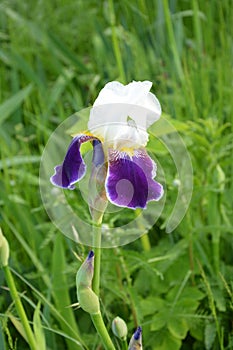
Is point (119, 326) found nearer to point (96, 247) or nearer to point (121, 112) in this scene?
point (96, 247)

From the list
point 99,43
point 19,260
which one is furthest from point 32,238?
point 99,43

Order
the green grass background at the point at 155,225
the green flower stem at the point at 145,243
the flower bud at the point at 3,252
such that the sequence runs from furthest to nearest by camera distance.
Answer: the green flower stem at the point at 145,243, the green grass background at the point at 155,225, the flower bud at the point at 3,252

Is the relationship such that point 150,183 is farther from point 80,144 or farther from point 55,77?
point 55,77

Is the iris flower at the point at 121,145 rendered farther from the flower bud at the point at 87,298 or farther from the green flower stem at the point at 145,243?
the green flower stem at the point at 145,243

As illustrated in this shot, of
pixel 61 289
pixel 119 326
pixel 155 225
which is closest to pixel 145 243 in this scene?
pixel 155 225

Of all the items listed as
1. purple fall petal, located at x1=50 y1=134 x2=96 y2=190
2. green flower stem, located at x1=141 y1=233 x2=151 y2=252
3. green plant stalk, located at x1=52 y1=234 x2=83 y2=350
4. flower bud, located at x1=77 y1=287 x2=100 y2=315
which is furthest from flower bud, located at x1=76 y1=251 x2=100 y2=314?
green flower stem, located at x1=141 y1=233 x2=151 y2=252

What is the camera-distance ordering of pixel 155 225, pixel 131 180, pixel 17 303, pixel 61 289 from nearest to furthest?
pixel 131 180
pixel 17 303
pixel 61 289
pixel 155 225

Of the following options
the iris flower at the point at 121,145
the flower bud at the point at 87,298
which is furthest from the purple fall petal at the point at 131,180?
the flower bud at the point at 87,298
